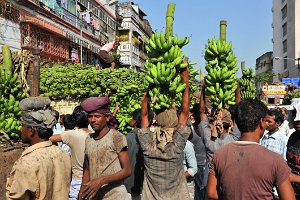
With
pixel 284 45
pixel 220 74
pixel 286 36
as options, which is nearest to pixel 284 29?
pixel 286 36

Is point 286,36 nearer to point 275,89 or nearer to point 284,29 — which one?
point 284,29

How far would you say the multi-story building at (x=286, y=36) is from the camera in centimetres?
5719

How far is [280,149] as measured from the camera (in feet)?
17.4

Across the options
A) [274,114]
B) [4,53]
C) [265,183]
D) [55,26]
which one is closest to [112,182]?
[265,183]

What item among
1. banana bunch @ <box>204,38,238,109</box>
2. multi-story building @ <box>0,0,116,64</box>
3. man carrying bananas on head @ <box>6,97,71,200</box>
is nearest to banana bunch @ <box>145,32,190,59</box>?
banana bunch @ <box>204,38,238,109</box>

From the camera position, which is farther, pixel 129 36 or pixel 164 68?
pixel 129 36

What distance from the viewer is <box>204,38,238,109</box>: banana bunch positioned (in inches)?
→ 220

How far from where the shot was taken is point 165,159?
402 cm

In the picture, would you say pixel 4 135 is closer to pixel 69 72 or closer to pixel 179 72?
pixel 179 72

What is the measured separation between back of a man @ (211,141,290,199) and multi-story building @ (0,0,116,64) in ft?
53.3

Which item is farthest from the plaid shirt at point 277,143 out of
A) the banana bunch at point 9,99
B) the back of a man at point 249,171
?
the banana bunch at point 9,99

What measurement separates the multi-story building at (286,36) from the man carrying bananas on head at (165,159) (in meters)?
49.2

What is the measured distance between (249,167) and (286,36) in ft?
212

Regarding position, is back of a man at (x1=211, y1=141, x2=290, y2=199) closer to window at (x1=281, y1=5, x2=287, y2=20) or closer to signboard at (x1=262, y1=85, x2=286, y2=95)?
signboard at (x1=262, y1=85, x2=286, y2=95)
